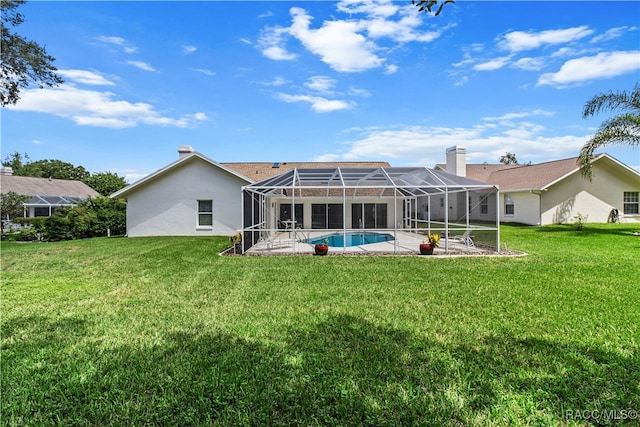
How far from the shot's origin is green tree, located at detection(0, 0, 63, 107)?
12.4m

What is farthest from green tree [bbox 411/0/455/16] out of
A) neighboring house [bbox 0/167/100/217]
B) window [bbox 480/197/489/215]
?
neighboring house [bbox 0/167/100/217]

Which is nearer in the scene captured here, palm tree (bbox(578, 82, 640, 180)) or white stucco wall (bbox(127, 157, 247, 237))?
palm tree (bbox(578, 82, 640, 180))

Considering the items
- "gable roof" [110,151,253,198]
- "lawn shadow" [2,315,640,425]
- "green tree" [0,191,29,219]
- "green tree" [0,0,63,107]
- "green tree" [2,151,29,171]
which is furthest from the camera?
"green tree" [2,151,29,171]

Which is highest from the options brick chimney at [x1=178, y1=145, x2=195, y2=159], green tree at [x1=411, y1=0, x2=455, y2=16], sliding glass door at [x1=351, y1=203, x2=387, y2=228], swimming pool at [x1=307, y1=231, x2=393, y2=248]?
brick chimney at [x1=178, y1=145, x2=195, y2=159]

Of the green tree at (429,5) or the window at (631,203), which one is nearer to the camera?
the green tree at (429,5)

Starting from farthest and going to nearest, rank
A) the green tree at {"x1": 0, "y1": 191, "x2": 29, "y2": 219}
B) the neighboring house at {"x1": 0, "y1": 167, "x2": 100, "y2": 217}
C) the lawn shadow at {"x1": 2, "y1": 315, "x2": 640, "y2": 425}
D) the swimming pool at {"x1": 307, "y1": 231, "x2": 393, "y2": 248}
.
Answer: the neighboring house at {"x1": 0, "y1": 167, "x2": 100, "y2": 217} < the green tree at {"x1": 0, "y1": 191, "x2": 29, "y2": 219} < the swimming pool at {"x1": 307, "y1": 231, "x2": 393, "y2": 248} < the lawn shadow at {"x1": 2, "y1": 315, "x2": 640, "y2": 425}

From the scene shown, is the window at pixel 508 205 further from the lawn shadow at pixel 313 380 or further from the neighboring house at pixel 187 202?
the lawn shadow at pixel 313 380

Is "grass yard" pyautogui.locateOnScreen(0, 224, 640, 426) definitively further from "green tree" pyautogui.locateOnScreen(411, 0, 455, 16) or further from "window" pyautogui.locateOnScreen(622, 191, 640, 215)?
"window" pyautogui.locateOnScreen(622, 191, 640, 215)

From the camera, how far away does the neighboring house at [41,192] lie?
1197 inches

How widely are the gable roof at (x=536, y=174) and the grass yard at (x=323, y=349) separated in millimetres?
15848

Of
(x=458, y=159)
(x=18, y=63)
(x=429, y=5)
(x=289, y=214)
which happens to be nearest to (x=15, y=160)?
(x=18, y=63)

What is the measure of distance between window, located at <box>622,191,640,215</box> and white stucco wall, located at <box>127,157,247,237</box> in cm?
2676

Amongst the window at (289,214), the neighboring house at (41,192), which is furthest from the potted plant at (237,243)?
the neighboring house at (41,192)

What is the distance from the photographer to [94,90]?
17875 mm
